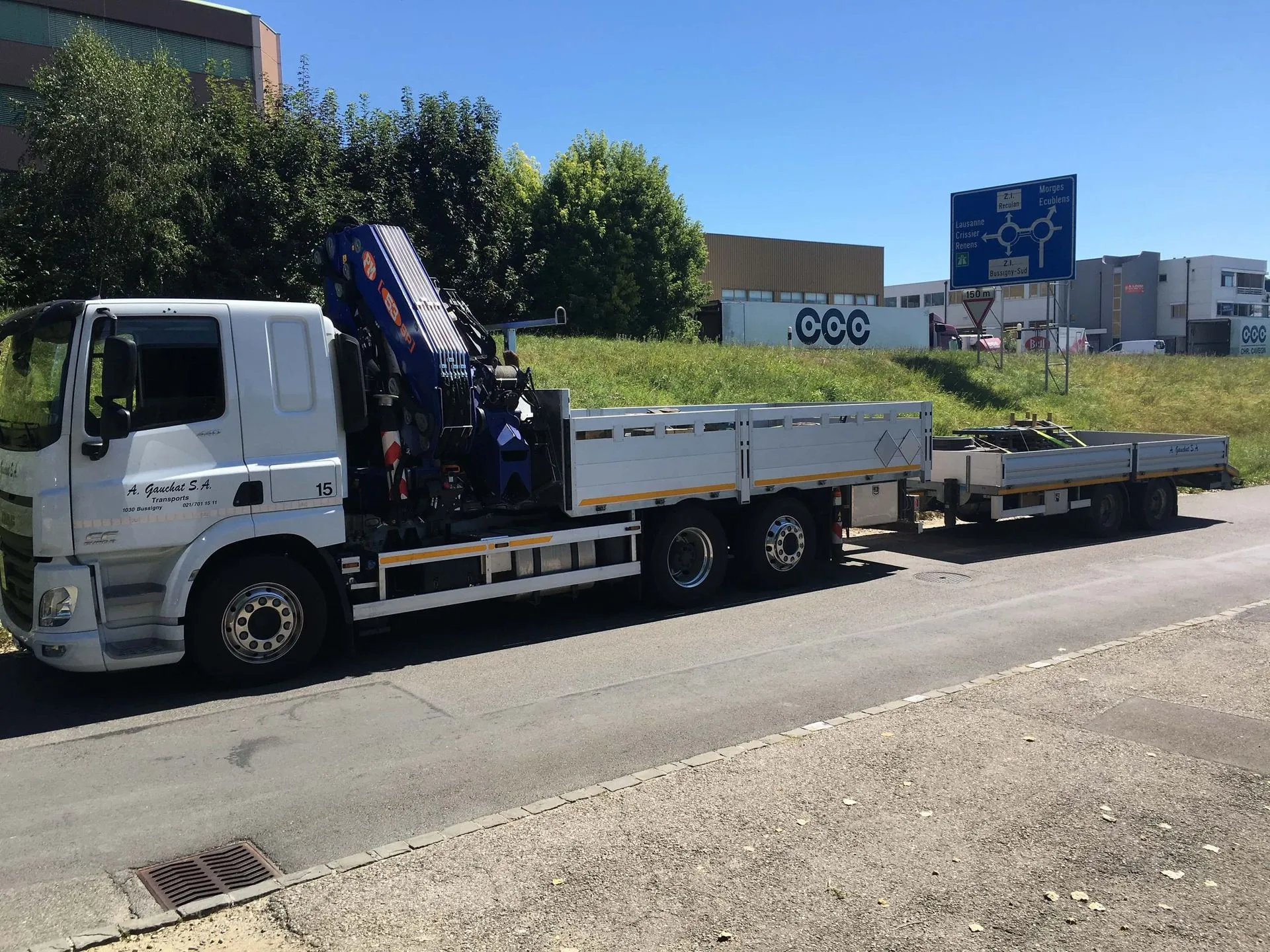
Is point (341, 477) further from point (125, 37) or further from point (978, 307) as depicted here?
point (125, 37)

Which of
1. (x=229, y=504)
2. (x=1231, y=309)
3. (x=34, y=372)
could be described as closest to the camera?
(x=34, y=372)

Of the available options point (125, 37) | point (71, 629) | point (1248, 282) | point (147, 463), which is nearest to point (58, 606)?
point (71, 629)

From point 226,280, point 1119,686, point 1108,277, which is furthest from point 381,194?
point 1108,277

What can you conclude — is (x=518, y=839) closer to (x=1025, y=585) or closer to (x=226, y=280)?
(x=1025, y=585)

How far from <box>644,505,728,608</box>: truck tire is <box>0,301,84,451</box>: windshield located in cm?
508

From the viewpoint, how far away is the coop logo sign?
117 ft

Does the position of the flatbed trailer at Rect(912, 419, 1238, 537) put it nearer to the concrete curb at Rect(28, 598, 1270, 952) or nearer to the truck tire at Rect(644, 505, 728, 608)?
the truck tire at Rect(644, 505, 728, 608)

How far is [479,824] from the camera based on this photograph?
485cm

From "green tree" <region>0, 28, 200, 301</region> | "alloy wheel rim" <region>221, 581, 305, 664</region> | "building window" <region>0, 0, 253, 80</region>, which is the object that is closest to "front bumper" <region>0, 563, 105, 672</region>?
"alloy wheel rim" <region>221, 581, 305, 664</region>

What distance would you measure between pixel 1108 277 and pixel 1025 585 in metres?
75.6

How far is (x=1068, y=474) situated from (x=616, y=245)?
82.6 ft

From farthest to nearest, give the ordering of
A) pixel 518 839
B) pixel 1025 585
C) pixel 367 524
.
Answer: pixel 1025 585
pixel 367 524
pixel 518 839

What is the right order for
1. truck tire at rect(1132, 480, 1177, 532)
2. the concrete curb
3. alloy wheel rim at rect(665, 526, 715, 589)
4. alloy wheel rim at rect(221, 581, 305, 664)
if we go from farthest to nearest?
truck tire at rect(1132, 480, 1177, 532) → alloy wheel rim at rect(665, 526, 715, 589) → alloy wheel rim at rect(221, 581, 305, 664) → the concrete curb

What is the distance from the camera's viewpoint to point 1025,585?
10.7m
